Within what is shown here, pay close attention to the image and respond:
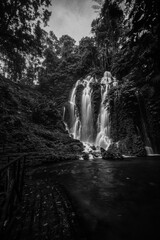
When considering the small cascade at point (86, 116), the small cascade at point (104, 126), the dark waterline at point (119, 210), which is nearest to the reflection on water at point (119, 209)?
the dark waterline at point (119, 210)

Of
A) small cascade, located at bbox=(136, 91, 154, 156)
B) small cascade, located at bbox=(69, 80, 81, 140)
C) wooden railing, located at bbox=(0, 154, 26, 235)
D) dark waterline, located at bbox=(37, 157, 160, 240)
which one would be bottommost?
dark waterline, located at bbox=(37, 157, 160, 240)

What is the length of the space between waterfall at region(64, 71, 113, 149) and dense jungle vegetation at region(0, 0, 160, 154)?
7.04 feet

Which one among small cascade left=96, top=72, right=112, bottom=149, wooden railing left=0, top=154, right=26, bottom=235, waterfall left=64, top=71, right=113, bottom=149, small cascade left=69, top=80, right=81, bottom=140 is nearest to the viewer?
wooden railing left=0, top=154, right=26, bottom=235

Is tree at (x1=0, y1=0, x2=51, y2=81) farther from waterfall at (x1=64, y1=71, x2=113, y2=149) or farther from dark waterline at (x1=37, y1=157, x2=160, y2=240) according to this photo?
waterfall at (x1=64, y1=71, x2=113, y2=149)

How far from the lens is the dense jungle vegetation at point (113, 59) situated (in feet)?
8.93

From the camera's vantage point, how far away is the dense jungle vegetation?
2721 millimetres

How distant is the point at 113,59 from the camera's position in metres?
18.9

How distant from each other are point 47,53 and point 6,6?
29824 millimetres

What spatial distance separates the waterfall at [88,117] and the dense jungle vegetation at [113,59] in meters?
2.14

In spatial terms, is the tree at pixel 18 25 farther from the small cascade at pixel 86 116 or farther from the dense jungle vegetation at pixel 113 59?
the small cascade at pixel 86 116

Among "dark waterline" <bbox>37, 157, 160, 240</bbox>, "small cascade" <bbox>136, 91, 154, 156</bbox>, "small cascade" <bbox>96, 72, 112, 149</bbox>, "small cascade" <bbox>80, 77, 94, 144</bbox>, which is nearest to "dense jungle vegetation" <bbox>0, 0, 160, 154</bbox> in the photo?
"small cascade" <bbox>136, 91, 154, 156</bbox>

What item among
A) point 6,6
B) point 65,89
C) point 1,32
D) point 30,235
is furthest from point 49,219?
point 65,89

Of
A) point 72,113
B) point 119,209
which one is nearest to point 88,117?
point 72,113

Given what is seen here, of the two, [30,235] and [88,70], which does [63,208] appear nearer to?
[30,235]
